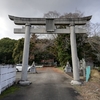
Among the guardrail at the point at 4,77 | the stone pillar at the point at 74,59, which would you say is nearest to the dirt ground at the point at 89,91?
the stone pillar at the point at 74,59

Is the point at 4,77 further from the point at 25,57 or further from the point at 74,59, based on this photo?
the point at 74,59

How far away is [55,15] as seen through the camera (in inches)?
984

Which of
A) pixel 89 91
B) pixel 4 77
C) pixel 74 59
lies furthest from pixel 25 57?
pixel 89 91

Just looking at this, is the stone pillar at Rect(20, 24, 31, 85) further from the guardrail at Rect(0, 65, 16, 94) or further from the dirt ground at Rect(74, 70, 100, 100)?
the dirt ground at Rect(74, 70, 100, 100)

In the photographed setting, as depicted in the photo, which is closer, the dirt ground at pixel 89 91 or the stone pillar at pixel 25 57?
the dirt ground at pixel 89 91

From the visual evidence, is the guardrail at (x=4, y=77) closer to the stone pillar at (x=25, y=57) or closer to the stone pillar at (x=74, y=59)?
the stone pillar at (x=25, y=57)

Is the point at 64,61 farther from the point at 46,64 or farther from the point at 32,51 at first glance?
the point at 46,64

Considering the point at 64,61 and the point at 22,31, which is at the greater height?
the point at 22,31

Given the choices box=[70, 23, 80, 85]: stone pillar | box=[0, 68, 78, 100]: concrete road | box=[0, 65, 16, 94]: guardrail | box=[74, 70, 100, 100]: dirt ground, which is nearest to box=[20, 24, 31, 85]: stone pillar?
box=[0, 68, 78, 100]: concrete road

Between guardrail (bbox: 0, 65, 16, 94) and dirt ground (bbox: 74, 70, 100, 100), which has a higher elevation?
guardrail (bbox: 0, 65, 16, 94)

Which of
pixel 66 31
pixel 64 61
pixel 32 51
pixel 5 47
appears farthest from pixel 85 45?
pixel 5 47

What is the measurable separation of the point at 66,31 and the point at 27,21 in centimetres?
313

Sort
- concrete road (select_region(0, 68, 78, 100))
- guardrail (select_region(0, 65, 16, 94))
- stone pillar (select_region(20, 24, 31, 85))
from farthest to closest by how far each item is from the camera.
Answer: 1. stone pillar (select_region(20, 24, 31, 85))
2. guardrail (select_region(0, 65, 16, 94))
3. concrete road (select_region(0, 68, 78, 100))

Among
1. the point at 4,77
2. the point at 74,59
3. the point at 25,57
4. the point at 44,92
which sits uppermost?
the point at 25,57
